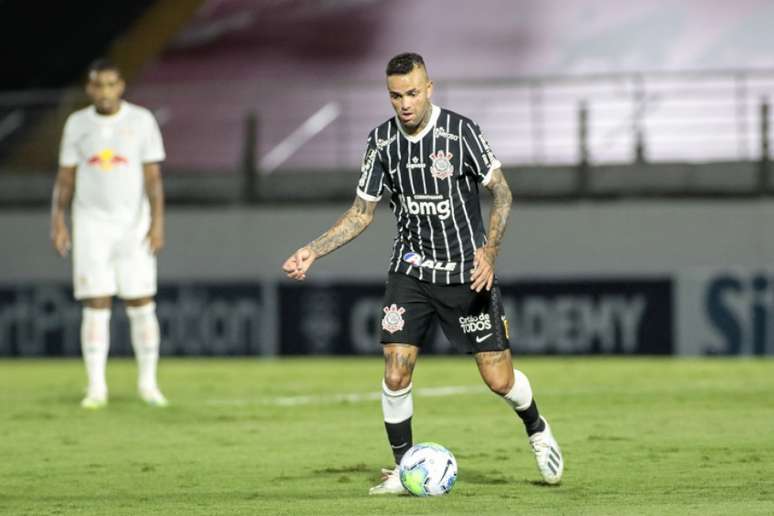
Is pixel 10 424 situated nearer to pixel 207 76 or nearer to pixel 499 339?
pixel 499 339

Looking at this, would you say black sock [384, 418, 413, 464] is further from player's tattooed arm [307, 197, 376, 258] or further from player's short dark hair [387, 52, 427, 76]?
player's short dark hair [387, 52, 427, 76]

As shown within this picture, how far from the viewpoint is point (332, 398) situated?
13266 millimetres

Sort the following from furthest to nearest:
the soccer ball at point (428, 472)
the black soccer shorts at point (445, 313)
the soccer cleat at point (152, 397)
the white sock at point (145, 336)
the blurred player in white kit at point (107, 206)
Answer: the soccer cleat at point (152, 397)
the white sock at point (145, 336)
the blurred player in white kit at point (107, 206)
the black soccer shorts at point (445, 313)
the soccer ball at point (428, 472)

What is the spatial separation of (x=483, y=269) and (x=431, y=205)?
423 millimetres

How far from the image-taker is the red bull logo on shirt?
11797 millimetres

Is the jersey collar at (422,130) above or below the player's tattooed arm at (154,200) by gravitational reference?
above

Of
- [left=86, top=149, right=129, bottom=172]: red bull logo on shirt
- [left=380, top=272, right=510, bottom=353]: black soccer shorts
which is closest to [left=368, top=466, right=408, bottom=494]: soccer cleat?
[left=380, top=272, right=510, bottom=353]: black soccer shorts

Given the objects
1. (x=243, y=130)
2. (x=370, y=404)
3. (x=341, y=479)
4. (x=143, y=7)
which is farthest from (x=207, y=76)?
(x=341, y=479)

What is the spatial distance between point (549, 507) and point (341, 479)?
55.1 inches

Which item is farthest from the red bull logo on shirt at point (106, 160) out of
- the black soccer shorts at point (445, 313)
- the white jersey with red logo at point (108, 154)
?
the black soccer shorts at point (445, 313)

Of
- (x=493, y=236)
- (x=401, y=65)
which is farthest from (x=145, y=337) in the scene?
(x=401, y=65)

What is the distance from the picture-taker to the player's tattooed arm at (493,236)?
24.4ft

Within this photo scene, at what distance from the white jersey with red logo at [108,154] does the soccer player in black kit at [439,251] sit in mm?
4358

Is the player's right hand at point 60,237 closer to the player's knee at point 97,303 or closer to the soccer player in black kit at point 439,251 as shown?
the player's knee at point 97,303
